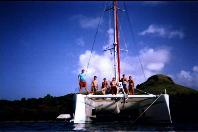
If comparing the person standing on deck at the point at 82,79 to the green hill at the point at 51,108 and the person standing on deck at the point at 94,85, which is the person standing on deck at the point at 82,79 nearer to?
the person standing on deck at the point at 94,85

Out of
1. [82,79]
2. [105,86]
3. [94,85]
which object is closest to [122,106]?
[105,86]

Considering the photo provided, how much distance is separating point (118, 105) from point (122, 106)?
248 millimetres

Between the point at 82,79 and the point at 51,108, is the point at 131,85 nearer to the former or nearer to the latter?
the point at 82,79

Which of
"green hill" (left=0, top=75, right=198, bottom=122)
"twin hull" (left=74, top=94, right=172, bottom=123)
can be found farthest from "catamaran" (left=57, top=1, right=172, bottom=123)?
"green hill" (left=0, top=75, right=198, bottom=122)

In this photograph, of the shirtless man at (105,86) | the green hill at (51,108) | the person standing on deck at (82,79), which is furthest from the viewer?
the green hill at (51,108)

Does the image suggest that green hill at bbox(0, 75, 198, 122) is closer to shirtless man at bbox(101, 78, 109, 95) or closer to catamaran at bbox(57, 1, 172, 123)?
catamaran at bbox(57, 1, 172, 123)

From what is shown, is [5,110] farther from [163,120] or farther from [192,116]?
[163,120]

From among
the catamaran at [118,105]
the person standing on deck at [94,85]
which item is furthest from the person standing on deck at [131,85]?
the person standing on deck at [94,85]

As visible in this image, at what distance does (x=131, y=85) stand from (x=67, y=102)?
21152 mm

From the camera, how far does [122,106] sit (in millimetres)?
17625

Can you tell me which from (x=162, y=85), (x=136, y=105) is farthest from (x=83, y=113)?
(x=162, y=85)

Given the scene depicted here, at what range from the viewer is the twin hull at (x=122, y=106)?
1481cm

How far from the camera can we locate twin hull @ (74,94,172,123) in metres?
14.8

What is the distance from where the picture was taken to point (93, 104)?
17.2 metres
